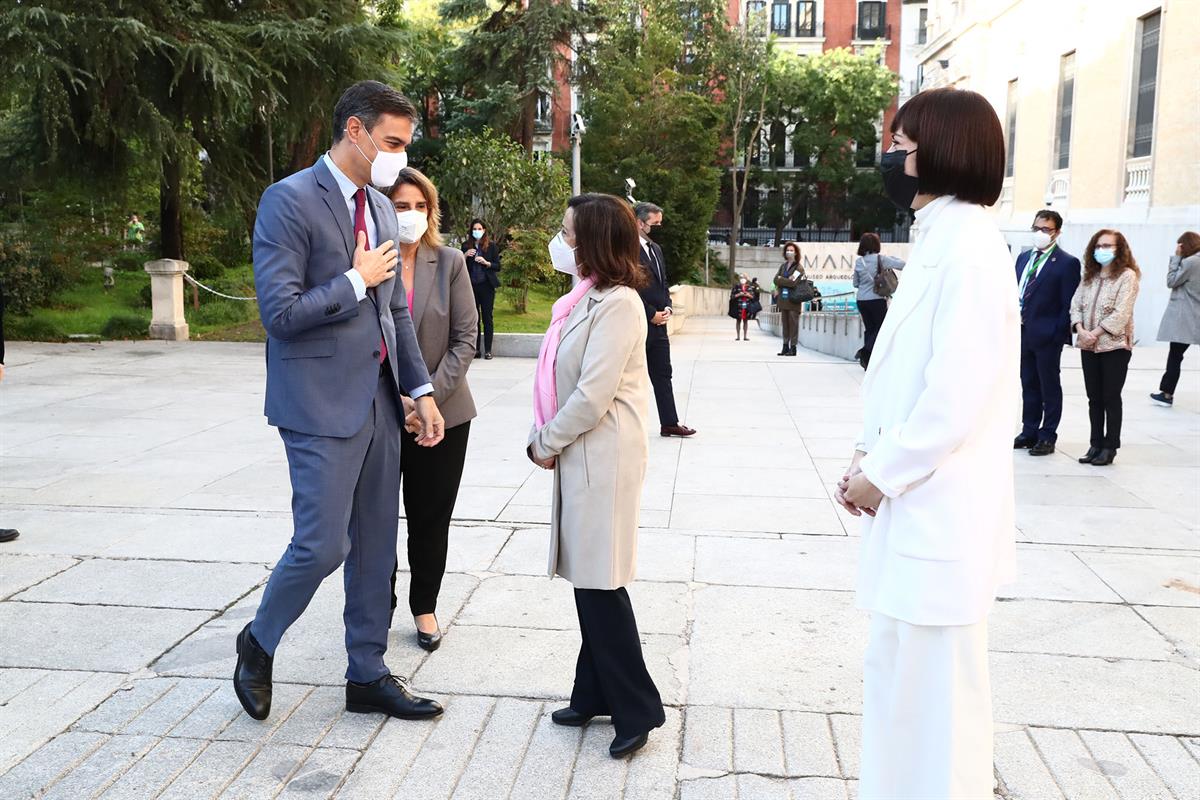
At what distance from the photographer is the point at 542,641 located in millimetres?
4469

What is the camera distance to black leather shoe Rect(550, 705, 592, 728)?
3.70 metres

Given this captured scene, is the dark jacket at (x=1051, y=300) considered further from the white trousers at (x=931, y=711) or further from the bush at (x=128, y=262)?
the bush at (x=128, y=262)

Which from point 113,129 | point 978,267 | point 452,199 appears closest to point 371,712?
point 978,267

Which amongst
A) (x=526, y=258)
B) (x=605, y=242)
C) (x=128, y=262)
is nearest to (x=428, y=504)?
(x=605, y=242)

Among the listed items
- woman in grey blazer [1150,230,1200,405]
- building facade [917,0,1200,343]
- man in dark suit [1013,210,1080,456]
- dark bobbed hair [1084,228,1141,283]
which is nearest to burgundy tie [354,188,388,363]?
man in dark suit [1013,210,1080,456]

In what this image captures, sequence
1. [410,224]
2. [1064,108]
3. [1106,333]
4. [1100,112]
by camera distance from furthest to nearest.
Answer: [1064,108], [1100,112], [1106,333], [410,224]

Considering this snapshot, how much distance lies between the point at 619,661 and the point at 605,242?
133 centimetres

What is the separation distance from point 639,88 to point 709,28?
9746 millimetres

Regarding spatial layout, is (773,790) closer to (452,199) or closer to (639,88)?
(452,199)

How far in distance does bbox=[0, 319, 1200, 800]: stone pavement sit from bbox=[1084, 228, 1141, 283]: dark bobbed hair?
1.49 meters

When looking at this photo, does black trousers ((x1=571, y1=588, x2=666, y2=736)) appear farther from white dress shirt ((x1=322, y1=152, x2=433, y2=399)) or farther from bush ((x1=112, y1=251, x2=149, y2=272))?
bush ((x1=112, y1=251, x2=149, y2=272))

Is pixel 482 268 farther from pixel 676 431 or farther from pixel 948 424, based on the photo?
pixel 948 424

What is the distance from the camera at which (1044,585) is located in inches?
206

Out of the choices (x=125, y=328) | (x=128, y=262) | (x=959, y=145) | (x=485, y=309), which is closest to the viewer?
(x=959, y=145)
